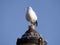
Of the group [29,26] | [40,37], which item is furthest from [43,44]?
[29,26]

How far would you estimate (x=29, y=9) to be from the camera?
14.7 m

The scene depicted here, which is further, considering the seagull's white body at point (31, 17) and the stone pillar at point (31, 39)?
the seagull's white body at point (31, 17)

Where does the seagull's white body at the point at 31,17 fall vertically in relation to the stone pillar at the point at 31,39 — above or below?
above

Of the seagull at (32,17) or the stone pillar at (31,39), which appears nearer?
the stone pillar at (31,39)

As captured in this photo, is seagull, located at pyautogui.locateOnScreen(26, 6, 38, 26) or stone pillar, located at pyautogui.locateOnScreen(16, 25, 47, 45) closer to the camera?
stone pillar, located at pyautogui.locateOnScreen(16, 25, 47, 45)

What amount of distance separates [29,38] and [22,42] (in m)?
0.38

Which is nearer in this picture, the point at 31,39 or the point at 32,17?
the point at 31,39

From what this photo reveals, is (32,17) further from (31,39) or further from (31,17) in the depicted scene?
(31,39)

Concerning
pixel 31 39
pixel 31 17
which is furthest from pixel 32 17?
pixel 31 39

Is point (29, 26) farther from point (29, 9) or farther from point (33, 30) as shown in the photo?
point (29, 9)

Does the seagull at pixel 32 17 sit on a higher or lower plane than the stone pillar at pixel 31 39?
higher

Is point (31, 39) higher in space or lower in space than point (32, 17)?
lower

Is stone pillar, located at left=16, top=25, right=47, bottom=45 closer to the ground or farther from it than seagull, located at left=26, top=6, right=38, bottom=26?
closer to the ground

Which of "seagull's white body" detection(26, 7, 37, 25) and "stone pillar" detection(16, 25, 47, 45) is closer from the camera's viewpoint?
"stone pillar" detection(16, 25, 47, 45)
